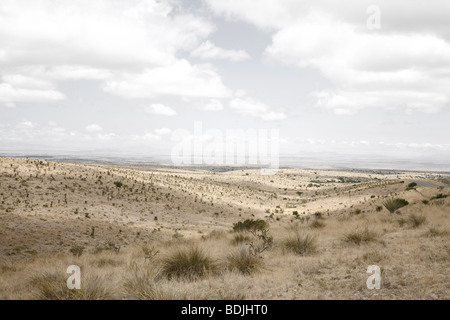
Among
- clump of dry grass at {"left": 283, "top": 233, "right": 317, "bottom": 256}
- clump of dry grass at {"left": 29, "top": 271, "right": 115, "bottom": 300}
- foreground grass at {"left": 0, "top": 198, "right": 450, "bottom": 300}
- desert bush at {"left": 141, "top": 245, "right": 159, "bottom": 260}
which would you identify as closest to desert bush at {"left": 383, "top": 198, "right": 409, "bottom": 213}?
foreground grass at {"left": 0, "top": 198, "right": 450, "bottom": 300}

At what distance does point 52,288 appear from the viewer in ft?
18.3

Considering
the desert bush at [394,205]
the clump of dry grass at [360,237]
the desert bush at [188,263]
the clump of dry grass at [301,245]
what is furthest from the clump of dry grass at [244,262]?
the desert bush at [394,205]

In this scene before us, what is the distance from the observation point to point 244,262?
764cm

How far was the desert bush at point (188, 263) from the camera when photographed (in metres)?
7.33

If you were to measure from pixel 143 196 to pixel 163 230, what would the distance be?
13.9 metres

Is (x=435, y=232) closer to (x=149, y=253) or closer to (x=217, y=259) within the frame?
(x=217, y=259)

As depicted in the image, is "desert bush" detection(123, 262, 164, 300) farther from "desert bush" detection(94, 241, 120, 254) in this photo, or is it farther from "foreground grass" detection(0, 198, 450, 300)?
"desert bush" detection(94, 241, 120, 254)

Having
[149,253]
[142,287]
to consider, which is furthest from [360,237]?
[142,287]

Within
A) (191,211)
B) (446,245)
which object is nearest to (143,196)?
(191,211)

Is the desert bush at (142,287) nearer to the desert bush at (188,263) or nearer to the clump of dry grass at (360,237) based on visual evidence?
the desert bush at (188,263)

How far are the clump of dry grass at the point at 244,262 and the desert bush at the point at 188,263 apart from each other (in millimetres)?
485

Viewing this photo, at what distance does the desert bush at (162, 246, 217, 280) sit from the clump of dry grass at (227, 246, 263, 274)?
485mm

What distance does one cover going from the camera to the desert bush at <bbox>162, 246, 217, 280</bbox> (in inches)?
289

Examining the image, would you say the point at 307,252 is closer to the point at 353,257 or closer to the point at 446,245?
the point at 353,257
